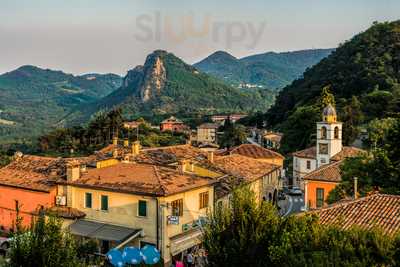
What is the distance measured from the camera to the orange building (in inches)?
1479

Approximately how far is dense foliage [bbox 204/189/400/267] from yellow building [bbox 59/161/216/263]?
860 centimetres

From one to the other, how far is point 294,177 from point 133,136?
37589 millimetres

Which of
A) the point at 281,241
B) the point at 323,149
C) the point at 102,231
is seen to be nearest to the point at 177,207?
the point at 102,231

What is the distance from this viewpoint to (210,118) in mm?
178625

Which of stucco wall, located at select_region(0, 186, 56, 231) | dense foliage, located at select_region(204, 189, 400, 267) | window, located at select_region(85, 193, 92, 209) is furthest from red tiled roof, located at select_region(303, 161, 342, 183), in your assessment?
dense foliage, located at select_region(204, 189, 400, 267)

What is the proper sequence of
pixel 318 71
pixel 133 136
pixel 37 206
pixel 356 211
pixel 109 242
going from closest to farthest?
pixel 356 211
pixel 109 242
pixel 37 206
pixel 133 136
pixel 318 71

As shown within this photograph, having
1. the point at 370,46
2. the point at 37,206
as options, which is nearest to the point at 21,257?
the point at 37,206

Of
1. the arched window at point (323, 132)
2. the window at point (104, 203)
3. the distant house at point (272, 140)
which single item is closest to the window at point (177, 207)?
the window at point (104, 203)

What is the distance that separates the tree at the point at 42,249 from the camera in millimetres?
17906

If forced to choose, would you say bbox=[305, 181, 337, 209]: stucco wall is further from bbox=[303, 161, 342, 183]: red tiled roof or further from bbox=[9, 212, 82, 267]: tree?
bbox=[9, 212, 82, 267]: tree

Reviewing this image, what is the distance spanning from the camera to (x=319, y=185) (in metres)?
38.0

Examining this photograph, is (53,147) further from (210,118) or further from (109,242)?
(210,118)

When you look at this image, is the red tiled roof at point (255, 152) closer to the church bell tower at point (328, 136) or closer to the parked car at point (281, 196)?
the parked car at point (281, 196)

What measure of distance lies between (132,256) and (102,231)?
5.09 metres
